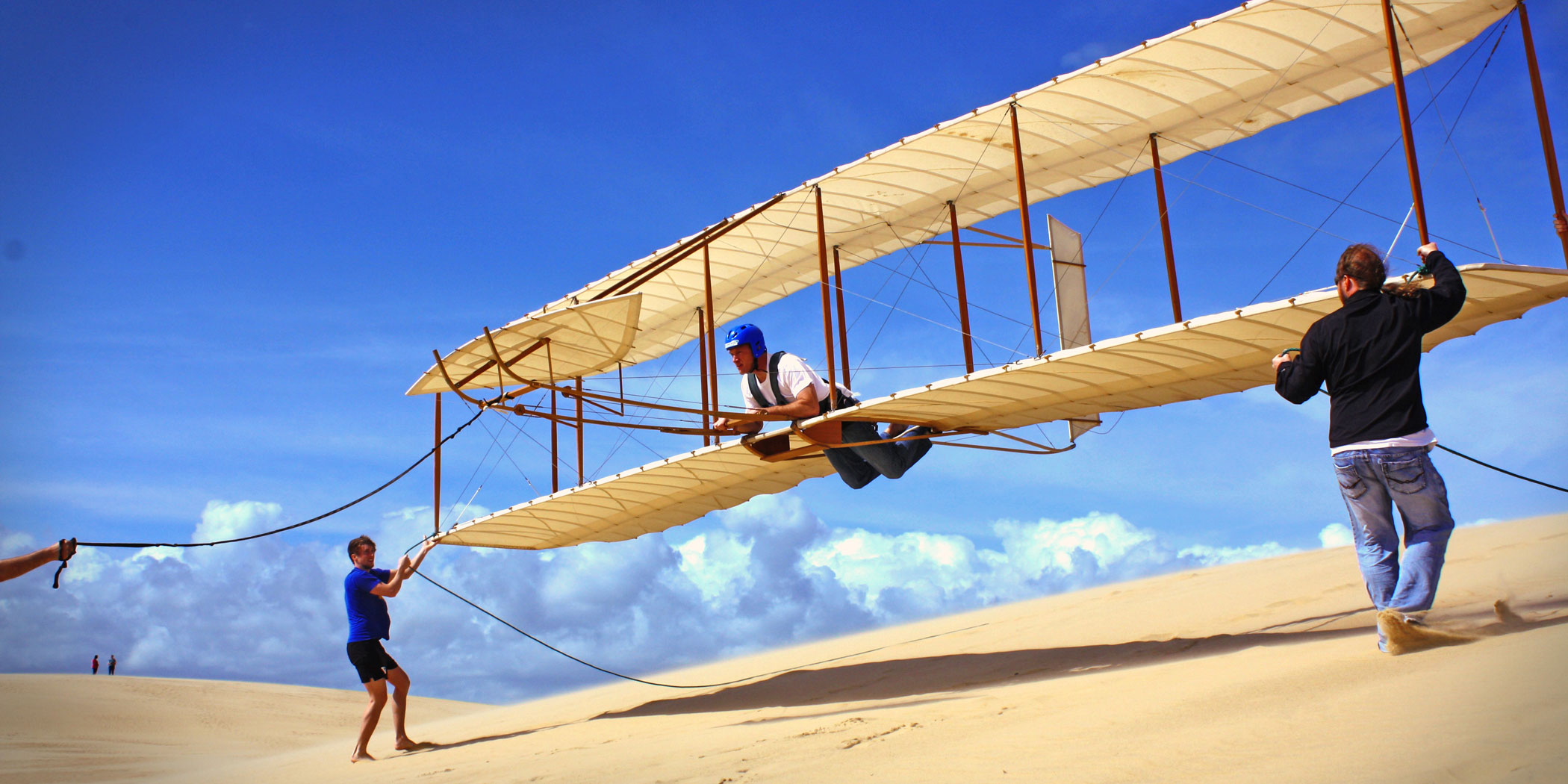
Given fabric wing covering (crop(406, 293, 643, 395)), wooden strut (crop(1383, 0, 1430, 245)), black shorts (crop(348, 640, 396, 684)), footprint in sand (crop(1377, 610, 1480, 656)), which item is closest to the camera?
footprint in sand (crop(1377, 610, 1480, 656))

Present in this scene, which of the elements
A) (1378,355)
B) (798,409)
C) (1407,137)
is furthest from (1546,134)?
(798,409)

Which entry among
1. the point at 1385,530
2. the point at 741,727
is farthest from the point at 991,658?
the point at 1385,530

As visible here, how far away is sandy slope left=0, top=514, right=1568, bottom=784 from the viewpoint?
3.19 meters

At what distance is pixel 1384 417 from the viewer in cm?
487

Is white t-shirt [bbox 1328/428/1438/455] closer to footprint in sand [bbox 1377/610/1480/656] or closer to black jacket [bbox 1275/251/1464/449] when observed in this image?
black jacket [bbox 1275/251/1464/449]

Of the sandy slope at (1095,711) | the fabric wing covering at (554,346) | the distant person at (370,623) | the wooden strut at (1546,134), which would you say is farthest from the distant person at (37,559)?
the wooden strut at (1546,134)

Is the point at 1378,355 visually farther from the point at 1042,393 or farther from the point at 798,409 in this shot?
the point at 798,409

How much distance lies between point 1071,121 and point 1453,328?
3939 millimetres

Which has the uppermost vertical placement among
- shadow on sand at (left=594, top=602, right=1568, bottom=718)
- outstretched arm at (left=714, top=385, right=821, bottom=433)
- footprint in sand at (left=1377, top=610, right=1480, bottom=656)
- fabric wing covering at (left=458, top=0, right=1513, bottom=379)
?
fabric wing covering at (left=458, top=0, right=1513, bottom=379)

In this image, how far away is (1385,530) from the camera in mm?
5023

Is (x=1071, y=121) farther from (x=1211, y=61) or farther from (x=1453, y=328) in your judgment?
(x=1453, y=328)

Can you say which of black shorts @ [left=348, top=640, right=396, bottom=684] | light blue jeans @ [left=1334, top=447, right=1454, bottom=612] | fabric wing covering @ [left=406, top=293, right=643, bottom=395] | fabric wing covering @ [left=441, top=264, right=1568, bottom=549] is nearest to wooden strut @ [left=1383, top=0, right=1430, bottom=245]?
fabric wing covering @ [left=441, top=264, right=1568, bottom=549]

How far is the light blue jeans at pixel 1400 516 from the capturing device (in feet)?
15.6

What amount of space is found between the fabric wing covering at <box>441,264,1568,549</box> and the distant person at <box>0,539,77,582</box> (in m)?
5.49
